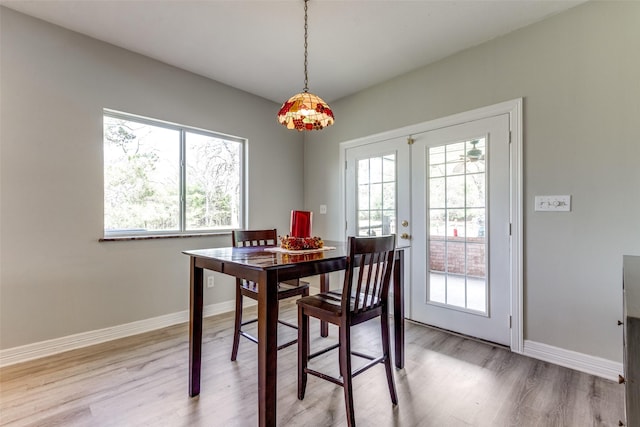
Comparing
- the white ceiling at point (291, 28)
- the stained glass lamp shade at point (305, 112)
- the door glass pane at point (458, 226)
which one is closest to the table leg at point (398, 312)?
the door glass pane at point (458, 226)

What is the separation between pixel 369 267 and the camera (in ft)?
5.41

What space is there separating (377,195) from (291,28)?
1.80 metres

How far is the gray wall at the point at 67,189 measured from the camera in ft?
7.16

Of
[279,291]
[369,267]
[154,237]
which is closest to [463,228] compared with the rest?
[369,267]

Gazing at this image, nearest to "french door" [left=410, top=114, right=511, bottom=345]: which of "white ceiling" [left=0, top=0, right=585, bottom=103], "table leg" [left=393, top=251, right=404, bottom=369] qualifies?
"white ceiling" [left=0, top=0, right=585, bottom=103]

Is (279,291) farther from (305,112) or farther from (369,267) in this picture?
(305,112)

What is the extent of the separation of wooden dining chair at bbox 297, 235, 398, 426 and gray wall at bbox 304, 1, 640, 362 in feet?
4.36

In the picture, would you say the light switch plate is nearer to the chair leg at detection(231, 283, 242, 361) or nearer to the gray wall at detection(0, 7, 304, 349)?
the chair leg at detection(231, 283, 242, 361)

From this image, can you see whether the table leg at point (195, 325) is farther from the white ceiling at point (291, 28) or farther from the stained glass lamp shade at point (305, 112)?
the white ceiling at point (291, 28)

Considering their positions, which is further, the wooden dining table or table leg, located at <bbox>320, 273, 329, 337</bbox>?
table leg, located at <bbox>320, 273, 329, 337</bbox>

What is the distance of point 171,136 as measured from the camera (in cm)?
304

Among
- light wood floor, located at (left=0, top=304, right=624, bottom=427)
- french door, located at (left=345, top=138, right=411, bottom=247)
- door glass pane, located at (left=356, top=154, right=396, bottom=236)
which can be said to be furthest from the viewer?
door glass pane, located at (left=356, top=154, right=396, bottom=236)

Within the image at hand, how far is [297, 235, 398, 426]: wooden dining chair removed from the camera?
4.96 feet

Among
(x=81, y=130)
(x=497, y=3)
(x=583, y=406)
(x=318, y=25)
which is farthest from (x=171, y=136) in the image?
(x=583, y=406)
